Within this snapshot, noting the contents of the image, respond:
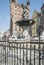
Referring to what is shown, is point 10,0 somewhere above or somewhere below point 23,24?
above

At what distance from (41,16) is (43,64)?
22.0 meters

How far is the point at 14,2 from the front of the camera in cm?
1616

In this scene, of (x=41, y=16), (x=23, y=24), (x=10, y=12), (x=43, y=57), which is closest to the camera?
(x=43, y=57)

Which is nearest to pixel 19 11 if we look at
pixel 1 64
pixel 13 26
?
pixel 13 26

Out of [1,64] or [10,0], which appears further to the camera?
[10,0]

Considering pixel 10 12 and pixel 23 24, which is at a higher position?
pixel 10 12

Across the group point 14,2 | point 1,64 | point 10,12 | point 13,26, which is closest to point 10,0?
point 14,2

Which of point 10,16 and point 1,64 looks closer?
point 1,64

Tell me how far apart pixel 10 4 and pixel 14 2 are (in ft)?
1.81

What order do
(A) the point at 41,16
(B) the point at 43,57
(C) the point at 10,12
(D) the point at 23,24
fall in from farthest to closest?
(A) the point at 41,16 → (C) the point at 10,12 → (D) the point at 23,24 → (B) the point at 43,57

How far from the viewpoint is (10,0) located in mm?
16141

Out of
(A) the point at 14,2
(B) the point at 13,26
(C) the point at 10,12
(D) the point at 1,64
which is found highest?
(A) the point at 14,2

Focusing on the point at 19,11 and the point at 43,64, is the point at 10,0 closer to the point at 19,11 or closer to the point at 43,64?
the point at 19,11

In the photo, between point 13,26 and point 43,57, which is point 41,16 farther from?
point 43,57
